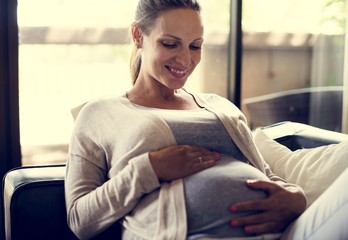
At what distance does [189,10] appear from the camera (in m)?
1.55

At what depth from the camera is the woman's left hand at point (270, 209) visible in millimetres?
1271

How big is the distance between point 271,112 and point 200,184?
174 centimetres

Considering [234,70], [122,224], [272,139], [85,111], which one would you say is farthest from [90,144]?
[234,70]

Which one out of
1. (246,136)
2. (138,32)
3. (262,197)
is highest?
(138,32)

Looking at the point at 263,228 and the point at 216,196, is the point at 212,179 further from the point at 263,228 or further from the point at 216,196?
the point at 263,228

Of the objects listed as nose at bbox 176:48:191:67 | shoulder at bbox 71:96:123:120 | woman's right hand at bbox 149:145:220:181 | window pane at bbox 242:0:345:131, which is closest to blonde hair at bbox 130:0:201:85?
nose at bbox 176:48:191:67

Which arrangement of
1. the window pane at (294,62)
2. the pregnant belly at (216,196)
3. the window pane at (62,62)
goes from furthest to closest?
the window pane at (294,62), the window pane at (62,62), the pregnant belly at (216,196)

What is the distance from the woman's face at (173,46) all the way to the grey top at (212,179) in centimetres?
11

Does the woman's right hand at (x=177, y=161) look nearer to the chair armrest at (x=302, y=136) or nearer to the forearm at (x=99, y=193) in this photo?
the forearm at (x=99, y=193)

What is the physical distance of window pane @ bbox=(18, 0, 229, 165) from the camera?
224 cm

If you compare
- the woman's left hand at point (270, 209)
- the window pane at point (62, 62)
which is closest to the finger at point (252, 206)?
the woman's left hand at point (270, 209)

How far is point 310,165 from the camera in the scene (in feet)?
5.25

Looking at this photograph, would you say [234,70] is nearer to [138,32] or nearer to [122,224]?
[138,32]

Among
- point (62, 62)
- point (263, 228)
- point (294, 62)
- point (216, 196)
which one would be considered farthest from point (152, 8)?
point (294, 62)
